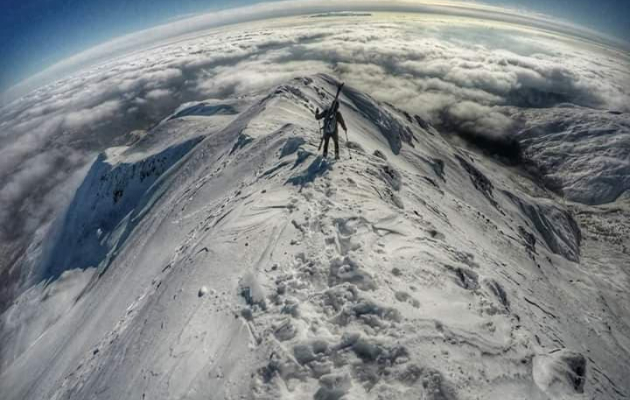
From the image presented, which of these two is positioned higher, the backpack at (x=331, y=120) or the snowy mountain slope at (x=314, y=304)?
the backpack at (x=331, y=120)

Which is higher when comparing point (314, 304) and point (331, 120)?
point (331, 120)

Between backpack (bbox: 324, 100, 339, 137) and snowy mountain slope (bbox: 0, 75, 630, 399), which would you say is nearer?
snowy mountain slope (bbox: 0, 75, 630, 399)

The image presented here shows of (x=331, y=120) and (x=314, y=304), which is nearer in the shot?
(x=314, y=304)

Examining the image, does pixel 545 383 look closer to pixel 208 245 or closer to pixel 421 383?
pixel 421 383

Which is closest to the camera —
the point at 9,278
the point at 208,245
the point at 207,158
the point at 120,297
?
the point at 208,245

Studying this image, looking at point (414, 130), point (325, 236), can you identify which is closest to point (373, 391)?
point (325, 236)

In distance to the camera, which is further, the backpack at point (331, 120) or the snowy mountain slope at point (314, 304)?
the backpack at point (331, 120)

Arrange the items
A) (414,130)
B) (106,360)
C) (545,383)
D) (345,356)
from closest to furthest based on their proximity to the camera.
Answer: (345,356) < (545,383) < (106,360) < (414,130)

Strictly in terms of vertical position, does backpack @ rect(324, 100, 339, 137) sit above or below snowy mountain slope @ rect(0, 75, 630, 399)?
above
